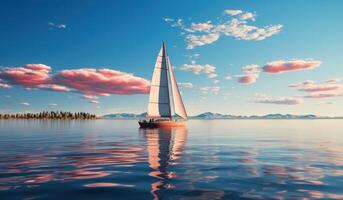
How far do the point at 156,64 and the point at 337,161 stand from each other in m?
54.5

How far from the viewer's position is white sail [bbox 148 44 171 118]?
235 ft

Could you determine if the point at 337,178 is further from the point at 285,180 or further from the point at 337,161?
the point at 337,161

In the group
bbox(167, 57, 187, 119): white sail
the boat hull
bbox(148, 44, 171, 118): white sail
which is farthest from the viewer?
bbox(167, 57, 187, 119): white sail

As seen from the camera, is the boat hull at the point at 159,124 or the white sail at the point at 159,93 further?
the white sail at the point at 159,93

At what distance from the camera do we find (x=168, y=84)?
73000mm

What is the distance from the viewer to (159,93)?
72.3 m

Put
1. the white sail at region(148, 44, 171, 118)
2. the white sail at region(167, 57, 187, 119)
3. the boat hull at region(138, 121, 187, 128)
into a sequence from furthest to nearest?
the white sail at region(167, 57, 187, 119)
the white sail at region(148, 44, 171, 118)
the boat hull at region(138, 121, 187, 128)

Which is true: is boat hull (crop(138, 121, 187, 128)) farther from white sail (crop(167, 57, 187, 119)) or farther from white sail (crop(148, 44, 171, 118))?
white sail (crop(167, 57, 187, 119))

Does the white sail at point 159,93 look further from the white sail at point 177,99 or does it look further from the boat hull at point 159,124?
the white sail at point 177,99

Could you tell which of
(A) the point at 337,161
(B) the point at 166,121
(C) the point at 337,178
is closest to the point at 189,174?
(C) the point at 337,178

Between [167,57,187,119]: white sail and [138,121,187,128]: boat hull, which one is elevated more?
[167,57,187,119]: white sail

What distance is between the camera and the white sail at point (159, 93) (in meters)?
71.7

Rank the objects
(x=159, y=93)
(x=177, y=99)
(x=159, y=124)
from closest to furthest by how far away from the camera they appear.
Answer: (x=159, y=124) < (x=159, y=93) < (x=177, y=99)

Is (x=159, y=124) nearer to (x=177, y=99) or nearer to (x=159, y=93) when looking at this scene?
(x=159, y=93)
